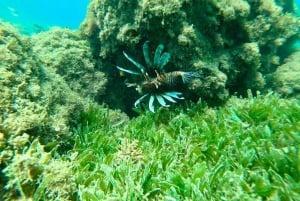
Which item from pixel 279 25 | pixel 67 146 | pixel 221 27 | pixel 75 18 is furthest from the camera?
pixel 75 18

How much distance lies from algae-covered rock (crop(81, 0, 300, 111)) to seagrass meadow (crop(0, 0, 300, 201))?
0.07ft

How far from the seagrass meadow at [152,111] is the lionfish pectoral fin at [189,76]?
3 centimetres

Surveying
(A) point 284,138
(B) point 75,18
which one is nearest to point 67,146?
(A) point 284,138

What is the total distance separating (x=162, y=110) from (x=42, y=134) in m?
2.35

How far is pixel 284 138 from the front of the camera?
13.1 feet

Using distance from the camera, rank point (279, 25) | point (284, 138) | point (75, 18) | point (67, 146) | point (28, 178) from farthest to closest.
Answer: point (75, 18) → point (279, 25) → point (67, 146) → point (284, 138) → point (28, 178)

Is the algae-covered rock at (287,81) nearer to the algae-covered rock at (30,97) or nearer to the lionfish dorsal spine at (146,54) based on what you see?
the lionfish dorsal spine at (146,54)

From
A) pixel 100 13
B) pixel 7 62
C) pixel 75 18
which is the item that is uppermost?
pixel 75 18

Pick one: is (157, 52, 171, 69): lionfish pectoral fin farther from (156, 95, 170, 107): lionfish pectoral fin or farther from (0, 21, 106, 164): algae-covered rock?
(0, 21, 106, 164): algae-covered rock

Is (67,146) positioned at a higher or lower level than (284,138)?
higher

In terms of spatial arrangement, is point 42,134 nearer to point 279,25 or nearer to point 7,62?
point 7,62

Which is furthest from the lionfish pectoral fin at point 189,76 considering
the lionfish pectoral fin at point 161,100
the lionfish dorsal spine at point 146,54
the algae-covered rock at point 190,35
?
the lionfish dorsal spine at point 146,54

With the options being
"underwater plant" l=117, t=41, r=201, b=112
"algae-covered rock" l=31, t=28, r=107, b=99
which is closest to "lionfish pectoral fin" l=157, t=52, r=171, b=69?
"underwater plant" l=117, t=41, r=201, b=112

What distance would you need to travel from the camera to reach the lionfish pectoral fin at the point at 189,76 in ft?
18.1
